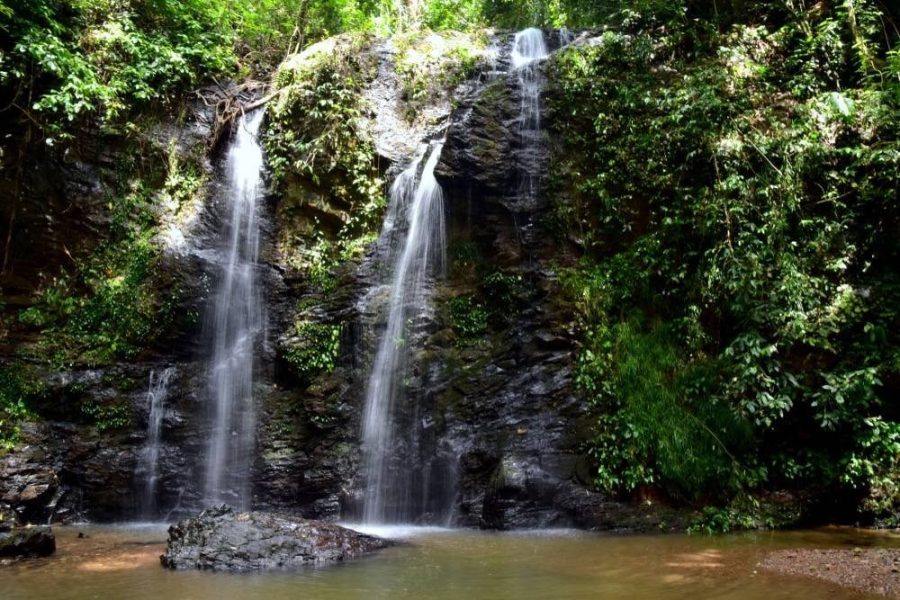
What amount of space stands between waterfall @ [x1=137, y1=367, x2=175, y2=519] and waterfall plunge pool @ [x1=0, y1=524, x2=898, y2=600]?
1943 mm

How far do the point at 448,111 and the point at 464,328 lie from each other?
496cm

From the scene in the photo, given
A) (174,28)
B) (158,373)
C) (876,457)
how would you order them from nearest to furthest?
(876,457) < (158,373) < (174,28)

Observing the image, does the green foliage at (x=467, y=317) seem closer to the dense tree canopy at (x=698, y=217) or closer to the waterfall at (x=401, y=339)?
the waterfall at (x=401, y=339)

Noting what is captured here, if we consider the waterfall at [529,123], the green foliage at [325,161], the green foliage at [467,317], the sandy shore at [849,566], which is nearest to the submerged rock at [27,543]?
the green foliage at [325,161]

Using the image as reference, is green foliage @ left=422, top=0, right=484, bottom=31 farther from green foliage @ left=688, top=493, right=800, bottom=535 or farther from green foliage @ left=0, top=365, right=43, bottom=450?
green foliage @ left=688, top=493, right=800, bottom=535

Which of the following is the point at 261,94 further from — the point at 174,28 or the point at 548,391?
the point at 548,391

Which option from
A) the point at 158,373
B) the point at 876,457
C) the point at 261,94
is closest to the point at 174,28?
the point at 261,94

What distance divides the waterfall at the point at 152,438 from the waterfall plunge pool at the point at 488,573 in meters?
1.94

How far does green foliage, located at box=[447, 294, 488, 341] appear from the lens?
32.8 feet

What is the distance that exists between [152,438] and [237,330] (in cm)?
211

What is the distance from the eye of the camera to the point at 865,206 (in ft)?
29.0

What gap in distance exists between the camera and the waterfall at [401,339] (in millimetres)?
8930

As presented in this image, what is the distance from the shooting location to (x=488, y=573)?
5320 millimetres

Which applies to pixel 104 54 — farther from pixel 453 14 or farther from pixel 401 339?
pixel 453 14
